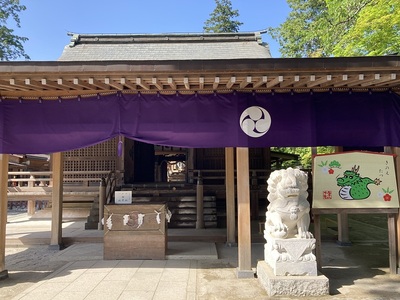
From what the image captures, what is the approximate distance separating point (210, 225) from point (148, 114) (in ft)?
18.8

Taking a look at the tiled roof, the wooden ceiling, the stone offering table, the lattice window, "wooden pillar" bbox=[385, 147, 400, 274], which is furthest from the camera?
the lattice window

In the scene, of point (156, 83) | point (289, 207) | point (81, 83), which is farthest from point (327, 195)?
point (81, 83)

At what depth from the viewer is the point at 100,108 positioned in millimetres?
5574

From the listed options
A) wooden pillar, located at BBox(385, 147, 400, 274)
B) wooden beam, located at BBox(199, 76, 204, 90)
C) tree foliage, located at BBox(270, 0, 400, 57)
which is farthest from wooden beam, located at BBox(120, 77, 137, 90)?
tree foliage, located at BBox(270, 0, 400, 57)

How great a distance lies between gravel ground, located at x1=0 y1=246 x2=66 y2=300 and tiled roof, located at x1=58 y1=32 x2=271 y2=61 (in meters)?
6.59

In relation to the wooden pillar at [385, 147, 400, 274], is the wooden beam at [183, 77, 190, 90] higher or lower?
higher

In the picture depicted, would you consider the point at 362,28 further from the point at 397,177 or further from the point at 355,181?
the point at 355,181

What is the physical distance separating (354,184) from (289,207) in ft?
5.12

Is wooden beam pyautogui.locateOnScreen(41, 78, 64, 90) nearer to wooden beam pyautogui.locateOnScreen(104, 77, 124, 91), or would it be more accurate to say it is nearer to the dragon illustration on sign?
wooden beam pyautogui.locateOnScreen(104, 77, 124, 91)

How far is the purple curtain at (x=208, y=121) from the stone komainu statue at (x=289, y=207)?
0.80 meters

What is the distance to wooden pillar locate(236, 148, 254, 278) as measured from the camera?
525 centimetres

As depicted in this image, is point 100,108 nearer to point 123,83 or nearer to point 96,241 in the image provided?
point 123,83

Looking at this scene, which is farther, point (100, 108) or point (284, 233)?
point (100, 108)

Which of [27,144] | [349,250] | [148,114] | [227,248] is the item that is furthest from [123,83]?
[349,250]
